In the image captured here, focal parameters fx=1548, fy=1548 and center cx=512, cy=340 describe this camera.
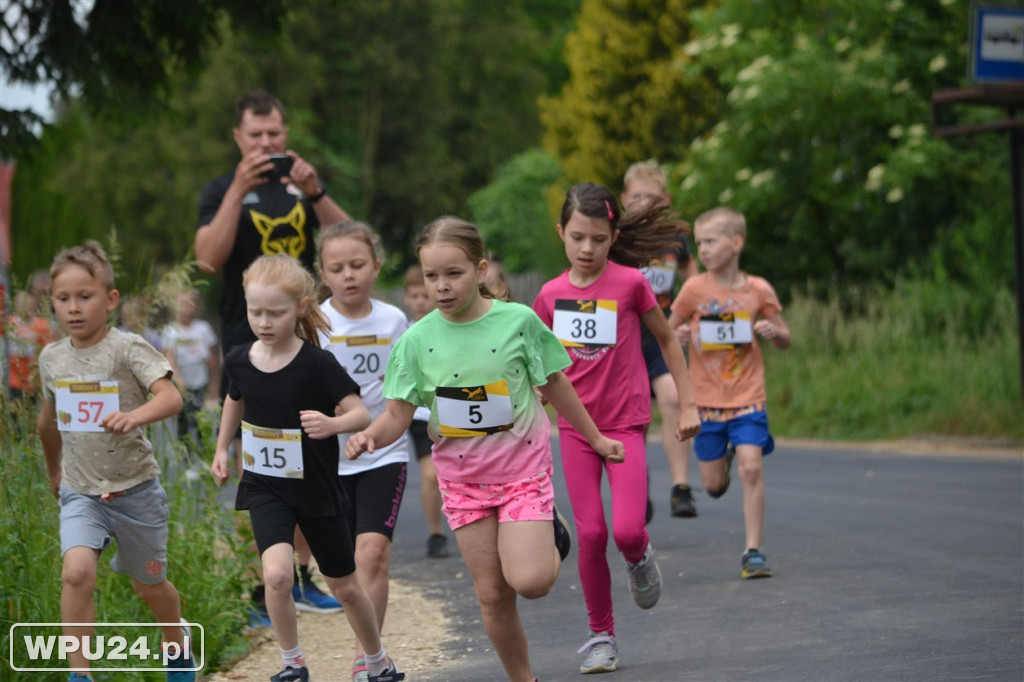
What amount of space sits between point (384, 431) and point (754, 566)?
11.1 ft

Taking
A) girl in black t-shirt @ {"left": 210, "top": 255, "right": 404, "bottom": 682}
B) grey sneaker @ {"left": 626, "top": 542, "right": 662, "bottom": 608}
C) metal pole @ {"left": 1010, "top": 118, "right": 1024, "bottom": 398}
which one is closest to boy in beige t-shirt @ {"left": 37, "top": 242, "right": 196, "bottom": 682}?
girl in black t-shirt @ {"left": 210, "top": 255, "right": 404, "bottom": 682}

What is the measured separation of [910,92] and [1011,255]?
2911mm

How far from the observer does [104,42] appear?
11.1 m

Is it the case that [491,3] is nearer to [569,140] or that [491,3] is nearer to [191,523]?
[569,140]

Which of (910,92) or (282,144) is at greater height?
(910,92)

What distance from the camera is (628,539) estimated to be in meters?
6.43

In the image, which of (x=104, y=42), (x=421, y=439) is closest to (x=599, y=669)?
(x=421, y=439)

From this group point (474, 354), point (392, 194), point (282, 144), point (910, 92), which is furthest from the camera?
point (392, 194)

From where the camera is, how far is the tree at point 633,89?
3152 centimetres

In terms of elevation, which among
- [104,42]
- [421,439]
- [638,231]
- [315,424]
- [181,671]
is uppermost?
[104,42]

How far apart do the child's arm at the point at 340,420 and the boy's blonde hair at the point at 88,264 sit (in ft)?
3.69

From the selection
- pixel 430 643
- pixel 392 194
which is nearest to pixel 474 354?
pixel 430 643

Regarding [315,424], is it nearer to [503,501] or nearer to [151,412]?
[503,501]

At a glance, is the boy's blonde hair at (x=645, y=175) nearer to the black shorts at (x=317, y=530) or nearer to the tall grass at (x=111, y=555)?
the tall grass at (x=111, y=555)
